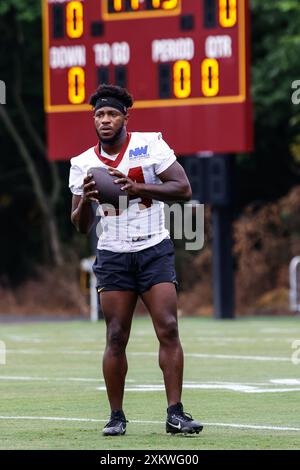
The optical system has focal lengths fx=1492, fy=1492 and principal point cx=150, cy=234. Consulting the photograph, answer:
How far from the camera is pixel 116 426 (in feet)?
30.0

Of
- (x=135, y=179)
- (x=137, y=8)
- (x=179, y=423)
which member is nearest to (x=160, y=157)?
(x=135, y=179)

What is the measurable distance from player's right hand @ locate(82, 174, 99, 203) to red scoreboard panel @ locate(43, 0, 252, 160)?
47.3 ft

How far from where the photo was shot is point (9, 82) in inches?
1460

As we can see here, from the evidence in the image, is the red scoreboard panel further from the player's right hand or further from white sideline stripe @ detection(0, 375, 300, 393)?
the player's right hand

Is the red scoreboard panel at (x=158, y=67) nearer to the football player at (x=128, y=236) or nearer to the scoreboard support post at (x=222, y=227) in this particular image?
the scoreboard support post at (x=222, y=227)

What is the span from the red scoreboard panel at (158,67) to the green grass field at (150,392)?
152 inches

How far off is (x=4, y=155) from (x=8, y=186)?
0.82m

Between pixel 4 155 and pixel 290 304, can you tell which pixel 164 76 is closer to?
pixel 290 304

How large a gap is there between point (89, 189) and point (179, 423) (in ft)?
5.04

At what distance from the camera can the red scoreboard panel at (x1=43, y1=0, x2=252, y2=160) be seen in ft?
77.5

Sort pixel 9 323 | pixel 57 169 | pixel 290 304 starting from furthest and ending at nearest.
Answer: pixel 57 169
pixel 290 304
pixel 9 323

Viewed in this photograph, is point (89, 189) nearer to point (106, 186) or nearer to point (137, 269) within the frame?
point (106, 186)
